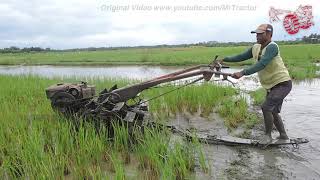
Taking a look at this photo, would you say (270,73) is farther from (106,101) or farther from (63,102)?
(63,102)

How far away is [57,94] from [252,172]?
8.73 feet

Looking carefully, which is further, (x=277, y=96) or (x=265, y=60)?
(x=277, y=96)

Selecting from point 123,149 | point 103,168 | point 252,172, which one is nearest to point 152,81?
point 123,149

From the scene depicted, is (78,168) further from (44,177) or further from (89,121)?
(89,121)

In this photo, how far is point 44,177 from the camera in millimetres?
3148

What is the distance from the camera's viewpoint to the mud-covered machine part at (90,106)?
178 inches

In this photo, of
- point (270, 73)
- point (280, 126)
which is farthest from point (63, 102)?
point (280, 126)

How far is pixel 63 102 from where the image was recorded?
4.71 m

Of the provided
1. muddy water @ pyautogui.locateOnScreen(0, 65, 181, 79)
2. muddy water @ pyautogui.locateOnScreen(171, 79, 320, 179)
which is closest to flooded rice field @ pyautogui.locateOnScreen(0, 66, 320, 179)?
muddy water @ pyautogui.locateOnScreen(171, 79, 320, 179)

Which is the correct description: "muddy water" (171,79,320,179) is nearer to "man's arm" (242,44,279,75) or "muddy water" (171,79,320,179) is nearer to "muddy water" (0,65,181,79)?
"man's arm" (242,44,279,75)

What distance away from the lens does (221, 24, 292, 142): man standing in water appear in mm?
4535

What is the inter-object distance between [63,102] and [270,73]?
281 cm

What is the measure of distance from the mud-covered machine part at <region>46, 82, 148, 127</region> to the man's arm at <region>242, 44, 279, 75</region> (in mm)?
1496

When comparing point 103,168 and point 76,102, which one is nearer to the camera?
point 103,168
